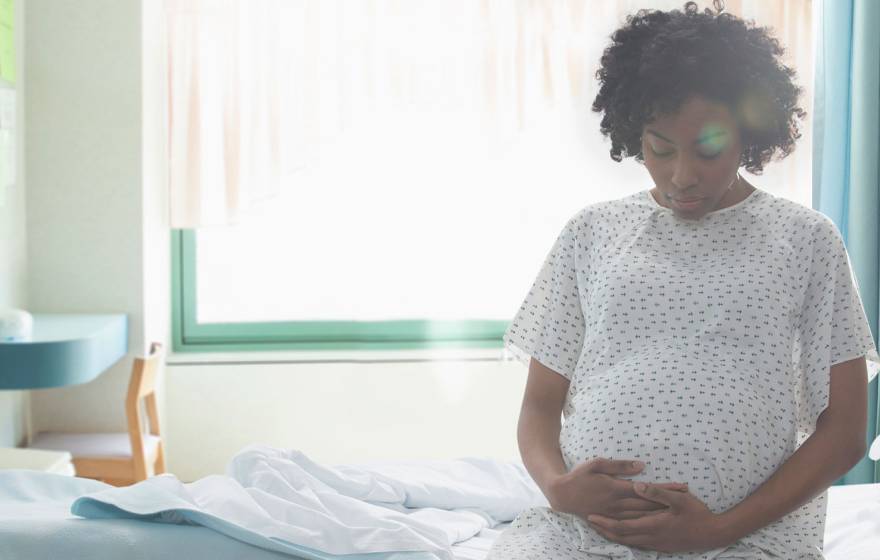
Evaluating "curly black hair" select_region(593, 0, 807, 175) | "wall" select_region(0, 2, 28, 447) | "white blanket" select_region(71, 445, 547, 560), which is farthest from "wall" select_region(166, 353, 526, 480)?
"curly black hair" select_region(593, 0, 807, 175)

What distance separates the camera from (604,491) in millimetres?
1382

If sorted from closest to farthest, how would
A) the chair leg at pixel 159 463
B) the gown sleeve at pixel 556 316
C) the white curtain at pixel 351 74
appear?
the gown sleeve at pixel 556 316 → the chair leg at pixel 159 463 → the white curtain at pixel 351 74

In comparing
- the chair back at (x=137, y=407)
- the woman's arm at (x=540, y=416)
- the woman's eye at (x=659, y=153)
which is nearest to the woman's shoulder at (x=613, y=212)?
the woman's eye at (x=659, y=153)

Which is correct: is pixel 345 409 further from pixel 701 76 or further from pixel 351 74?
pixel 701 76

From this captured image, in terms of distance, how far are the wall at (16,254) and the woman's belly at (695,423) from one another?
2.30 m

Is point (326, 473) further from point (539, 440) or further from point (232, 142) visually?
point (232, 142)

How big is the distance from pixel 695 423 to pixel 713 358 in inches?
3.7

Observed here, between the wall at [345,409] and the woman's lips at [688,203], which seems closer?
the woman's lips at [688,203]

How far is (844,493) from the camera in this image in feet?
6.98

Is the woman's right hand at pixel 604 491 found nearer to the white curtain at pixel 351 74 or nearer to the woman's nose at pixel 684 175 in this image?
the woman's nose at pixel 684 175

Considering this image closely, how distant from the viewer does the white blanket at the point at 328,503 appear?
1500mm

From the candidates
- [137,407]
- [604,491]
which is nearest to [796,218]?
[604,491]

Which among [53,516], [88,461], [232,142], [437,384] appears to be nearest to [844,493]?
[53,516]

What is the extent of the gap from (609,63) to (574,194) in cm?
217
